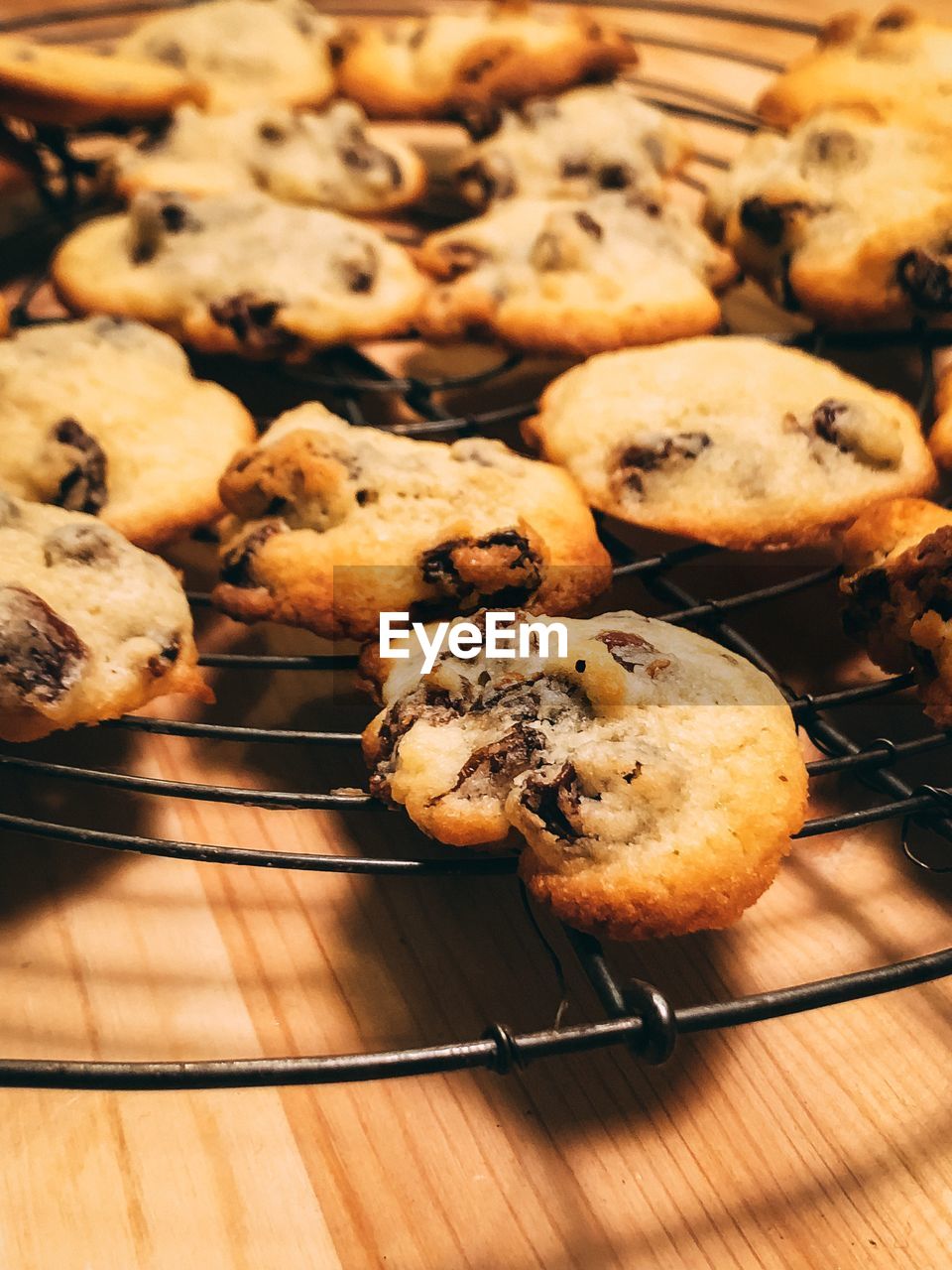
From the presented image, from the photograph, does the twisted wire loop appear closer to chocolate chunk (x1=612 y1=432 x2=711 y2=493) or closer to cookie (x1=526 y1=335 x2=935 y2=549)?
cookie (x1=526 y1=335 x2=935 y2=549)

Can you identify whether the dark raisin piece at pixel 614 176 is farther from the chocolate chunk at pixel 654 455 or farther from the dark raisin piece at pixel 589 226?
the chocolate chunk at pixel 654 455

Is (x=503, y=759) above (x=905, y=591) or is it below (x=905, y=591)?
below

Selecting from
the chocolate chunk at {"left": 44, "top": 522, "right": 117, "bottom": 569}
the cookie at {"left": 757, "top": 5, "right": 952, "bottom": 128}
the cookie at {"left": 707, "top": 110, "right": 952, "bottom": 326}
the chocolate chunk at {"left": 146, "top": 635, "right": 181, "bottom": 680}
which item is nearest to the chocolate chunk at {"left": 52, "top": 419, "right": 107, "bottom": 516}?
the chocolate chunk at {"left": 44, "top": 522, "right": 117, "bottom": 569}

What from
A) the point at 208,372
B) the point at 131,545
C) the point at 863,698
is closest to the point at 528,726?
the point at 863,698

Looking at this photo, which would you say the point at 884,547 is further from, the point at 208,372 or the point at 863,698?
the point at 208,372

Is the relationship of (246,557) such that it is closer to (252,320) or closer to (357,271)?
(252,320)

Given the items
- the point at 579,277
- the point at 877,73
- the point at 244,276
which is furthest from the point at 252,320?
the point at 877,73
